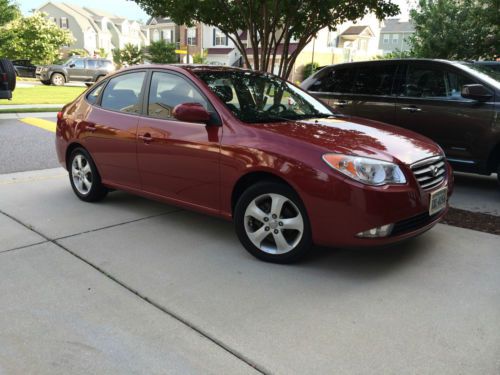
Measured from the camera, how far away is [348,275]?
3.66 metres

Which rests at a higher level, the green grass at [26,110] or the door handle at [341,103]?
the door handle at [341,103]

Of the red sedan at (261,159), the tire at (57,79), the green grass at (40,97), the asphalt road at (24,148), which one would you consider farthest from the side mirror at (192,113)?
the tire at (57,79)

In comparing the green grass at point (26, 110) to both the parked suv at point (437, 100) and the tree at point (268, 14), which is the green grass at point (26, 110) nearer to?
the tree at point (268, 14)

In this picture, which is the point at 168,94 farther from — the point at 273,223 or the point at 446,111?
the point at 446,111

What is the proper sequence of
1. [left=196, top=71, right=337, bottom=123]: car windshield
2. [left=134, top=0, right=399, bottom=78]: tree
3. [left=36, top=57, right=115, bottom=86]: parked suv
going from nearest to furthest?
[left=196, top=71, right=337, bottom=123]: car windshield < [left=134, top=0, right=399, bottom=78]: tree < [left=36, top=57, right=115, bottom=86]: parked suv

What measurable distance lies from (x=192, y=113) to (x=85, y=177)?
2127mm

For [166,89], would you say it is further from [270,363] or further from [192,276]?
[270,363]

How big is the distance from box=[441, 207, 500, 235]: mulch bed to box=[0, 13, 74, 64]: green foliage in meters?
37.4

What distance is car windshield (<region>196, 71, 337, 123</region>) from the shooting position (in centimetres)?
424

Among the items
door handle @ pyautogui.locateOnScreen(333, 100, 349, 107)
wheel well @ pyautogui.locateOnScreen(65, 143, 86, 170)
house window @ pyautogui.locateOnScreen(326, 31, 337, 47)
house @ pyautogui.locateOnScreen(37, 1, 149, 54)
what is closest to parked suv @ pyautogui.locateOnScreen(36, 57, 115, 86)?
door handle @ pyautogui.locateOnScreen(333, 100, 349, 107)

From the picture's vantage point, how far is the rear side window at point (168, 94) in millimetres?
4363

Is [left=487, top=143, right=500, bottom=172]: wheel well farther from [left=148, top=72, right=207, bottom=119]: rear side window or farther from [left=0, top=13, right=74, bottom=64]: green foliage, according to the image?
[left=0, top=13, right=74, bottom=64]: green foliage

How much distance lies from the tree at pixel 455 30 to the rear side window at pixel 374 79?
892cm

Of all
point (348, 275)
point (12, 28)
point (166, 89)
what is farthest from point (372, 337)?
point (12, 28)
